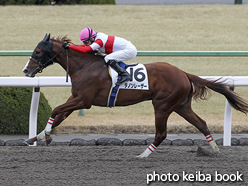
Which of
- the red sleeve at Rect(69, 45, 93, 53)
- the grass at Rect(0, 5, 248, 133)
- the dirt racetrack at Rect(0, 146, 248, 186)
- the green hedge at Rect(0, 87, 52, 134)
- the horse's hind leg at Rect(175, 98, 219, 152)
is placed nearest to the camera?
the dirt racetrack at Rect(0, 146, 248, 186)

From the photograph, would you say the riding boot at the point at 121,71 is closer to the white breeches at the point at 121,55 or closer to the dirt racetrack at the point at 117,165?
the white breeches at the point at 121,55

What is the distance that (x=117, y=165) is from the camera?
462 cm

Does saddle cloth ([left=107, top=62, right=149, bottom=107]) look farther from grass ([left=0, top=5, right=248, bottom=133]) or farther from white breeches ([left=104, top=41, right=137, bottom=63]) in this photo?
grass ([left=0, top=5, right=248, bottom=133])

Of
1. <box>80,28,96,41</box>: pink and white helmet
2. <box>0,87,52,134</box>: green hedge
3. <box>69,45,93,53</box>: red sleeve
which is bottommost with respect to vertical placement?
<box>0,87,52,134</box>: green hedge

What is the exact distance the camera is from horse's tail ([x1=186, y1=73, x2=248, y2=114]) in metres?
5.25

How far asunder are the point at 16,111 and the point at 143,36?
265 inches

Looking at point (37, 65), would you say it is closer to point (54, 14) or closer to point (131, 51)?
point (131, 51)

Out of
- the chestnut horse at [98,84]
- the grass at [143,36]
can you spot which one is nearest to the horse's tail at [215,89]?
the chestnut horse at [98,84]

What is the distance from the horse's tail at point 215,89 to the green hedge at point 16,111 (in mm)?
2400

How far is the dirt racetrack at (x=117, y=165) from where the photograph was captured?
405cm

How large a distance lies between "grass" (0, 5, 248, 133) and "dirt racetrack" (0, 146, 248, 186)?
142 cm

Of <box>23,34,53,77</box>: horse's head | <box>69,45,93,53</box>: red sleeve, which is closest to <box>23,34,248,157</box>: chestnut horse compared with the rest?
<box>23,34,53,77</box>: horse's head

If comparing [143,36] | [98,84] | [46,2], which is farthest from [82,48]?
[46,2]

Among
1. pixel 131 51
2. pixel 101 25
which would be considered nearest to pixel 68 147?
pixel 131 51
